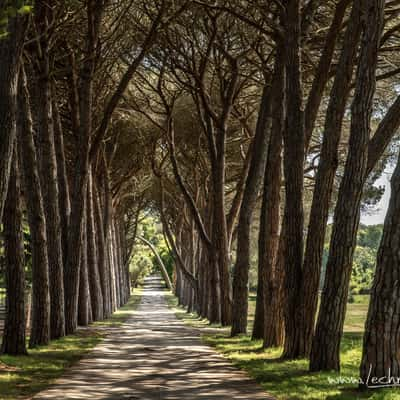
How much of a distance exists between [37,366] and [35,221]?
3754 mm

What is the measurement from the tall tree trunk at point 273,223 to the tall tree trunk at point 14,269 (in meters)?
4.72

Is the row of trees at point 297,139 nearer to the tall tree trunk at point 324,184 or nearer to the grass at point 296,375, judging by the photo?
the tall tree trunk at point 324,184

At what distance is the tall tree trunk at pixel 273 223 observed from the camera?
572 inches

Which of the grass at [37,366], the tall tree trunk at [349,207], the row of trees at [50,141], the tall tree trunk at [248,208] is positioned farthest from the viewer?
the tall tree trunk at [248,208]

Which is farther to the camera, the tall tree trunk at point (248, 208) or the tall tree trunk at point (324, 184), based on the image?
the tall tree trunk at point (248, 208)

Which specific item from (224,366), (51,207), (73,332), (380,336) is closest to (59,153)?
(51,207)

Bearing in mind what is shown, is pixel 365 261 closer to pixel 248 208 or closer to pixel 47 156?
pixel 248 208

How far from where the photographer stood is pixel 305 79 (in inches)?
775

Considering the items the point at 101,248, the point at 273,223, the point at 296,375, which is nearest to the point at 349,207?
the point at 296,375

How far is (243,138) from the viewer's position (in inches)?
1083

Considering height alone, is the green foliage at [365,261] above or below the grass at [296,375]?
above

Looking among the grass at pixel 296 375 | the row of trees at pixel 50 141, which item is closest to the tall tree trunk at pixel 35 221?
the row of trees at pixel 50 141

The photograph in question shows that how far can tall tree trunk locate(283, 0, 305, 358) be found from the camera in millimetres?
12219

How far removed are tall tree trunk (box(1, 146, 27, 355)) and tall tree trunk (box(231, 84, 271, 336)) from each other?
6911mm
